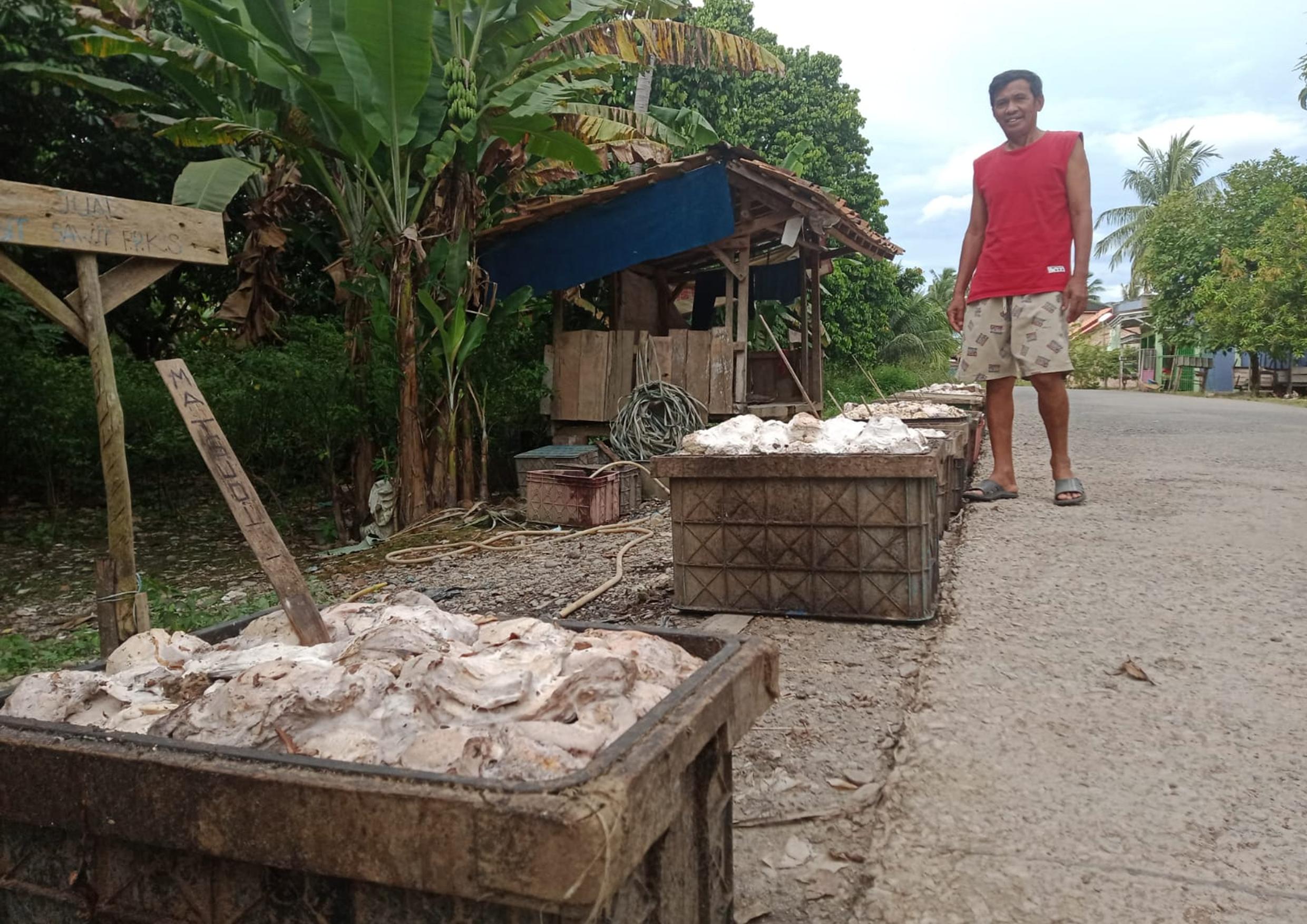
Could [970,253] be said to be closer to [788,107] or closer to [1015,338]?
[1015,338]

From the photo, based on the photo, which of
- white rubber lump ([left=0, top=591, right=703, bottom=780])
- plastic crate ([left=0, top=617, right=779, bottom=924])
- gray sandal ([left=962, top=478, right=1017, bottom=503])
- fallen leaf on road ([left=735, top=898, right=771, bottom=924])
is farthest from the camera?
gray sandal ([left=962, top=478, right=1017, bottom=503])

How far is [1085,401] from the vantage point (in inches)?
914

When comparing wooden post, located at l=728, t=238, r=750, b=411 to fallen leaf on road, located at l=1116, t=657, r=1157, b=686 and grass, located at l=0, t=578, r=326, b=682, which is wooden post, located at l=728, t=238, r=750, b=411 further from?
fallen leaf on road, located at l=1116, t=657, r=1157, b=686

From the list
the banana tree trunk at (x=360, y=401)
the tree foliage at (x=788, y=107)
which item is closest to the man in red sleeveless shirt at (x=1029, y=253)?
the banana tree trunk at (x=360, y=401)

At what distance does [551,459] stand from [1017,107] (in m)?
4.84

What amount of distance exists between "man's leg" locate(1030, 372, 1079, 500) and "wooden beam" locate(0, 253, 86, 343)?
4668 mm

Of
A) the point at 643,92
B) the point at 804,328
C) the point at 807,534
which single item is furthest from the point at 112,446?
the point at 643,92

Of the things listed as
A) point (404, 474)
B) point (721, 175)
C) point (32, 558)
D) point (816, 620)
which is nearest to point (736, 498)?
point (816, 620)

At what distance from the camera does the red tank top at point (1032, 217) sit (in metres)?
5.38

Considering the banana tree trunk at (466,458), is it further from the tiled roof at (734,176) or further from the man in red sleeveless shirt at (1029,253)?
the man in red sleeveless shirt at (1029,253)

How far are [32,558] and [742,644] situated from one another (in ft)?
26.8

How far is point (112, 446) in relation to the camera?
99.8 inches

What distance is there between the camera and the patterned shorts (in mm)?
5406

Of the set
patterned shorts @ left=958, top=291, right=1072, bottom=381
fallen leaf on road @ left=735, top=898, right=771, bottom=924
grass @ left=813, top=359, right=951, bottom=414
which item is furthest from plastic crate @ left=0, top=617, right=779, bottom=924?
grass @ left=813, top=359, right=951, bottom=414
